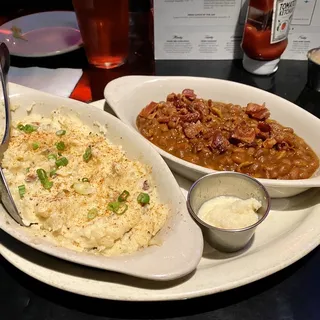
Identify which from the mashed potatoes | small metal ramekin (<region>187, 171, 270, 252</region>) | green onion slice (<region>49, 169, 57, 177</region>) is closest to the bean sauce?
small metal ramekin (<region>187, 171, 270, 252</region>)

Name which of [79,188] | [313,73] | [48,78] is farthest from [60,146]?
[313,73]

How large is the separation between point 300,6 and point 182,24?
34.6 inches

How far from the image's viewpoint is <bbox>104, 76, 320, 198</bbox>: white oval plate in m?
2.03

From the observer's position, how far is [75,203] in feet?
5.90

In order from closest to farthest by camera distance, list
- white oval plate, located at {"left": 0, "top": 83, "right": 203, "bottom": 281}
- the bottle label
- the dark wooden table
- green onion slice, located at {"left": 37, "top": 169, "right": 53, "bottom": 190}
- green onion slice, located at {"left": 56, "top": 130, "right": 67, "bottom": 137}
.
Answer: white oval plate, located at {"left": 0, "top": 83, "right": 203, "bottom": 281}, the dark wooden table, green onion slice, located at {"left": 37, "top": 169, "right": 53, "bottom": 190}, green onion slice, located at {"left": 56, "top": 130, "right": 67, "bottom": 137}, the bottle label

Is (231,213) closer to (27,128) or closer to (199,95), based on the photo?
(199,95)

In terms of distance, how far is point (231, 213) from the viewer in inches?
70.4

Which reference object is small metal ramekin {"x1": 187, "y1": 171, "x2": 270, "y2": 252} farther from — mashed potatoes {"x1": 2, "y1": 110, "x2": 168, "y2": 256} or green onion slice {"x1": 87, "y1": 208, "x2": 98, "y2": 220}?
A: green onion slice {"x1": 87, "y1": 208, "x2": 98, "y2": 220}

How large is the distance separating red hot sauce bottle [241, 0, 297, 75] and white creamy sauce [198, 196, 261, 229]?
144cm

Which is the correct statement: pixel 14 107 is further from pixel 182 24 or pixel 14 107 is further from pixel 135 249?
pixel 182 24

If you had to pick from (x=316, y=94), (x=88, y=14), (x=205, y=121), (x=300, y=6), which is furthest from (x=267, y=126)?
(x=88, y=14)

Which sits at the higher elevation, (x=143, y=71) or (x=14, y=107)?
(x=14, y=107)

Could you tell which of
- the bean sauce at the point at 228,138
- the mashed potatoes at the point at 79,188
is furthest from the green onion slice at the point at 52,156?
the bean sauce at the point at 228,138

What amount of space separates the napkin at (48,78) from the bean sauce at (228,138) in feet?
2.89
